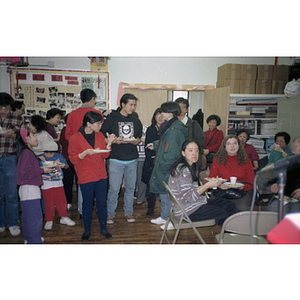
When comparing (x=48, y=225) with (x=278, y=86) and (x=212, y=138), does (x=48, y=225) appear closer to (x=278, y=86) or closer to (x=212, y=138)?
(x=212, y=138)

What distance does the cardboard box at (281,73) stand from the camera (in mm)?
2602

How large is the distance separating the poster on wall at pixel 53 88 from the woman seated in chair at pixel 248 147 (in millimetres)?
1649

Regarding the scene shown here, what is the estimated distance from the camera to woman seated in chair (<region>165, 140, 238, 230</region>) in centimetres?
221

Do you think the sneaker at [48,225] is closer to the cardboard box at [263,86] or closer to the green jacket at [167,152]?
the green jacket at [167,152]

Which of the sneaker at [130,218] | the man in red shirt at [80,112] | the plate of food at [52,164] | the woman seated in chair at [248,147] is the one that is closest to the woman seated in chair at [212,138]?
the woman seated in chair at [248,147]

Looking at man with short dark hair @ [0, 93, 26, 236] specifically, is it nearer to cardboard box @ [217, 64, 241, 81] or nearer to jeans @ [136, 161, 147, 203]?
jeans @ [136, 161, 147, 203]

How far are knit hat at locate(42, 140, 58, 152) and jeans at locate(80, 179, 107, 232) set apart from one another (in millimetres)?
517

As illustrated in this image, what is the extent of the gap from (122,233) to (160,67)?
185 cm

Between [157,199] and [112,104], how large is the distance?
4.26 feet

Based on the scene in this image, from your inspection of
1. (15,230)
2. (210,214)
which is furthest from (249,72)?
(15,230)
